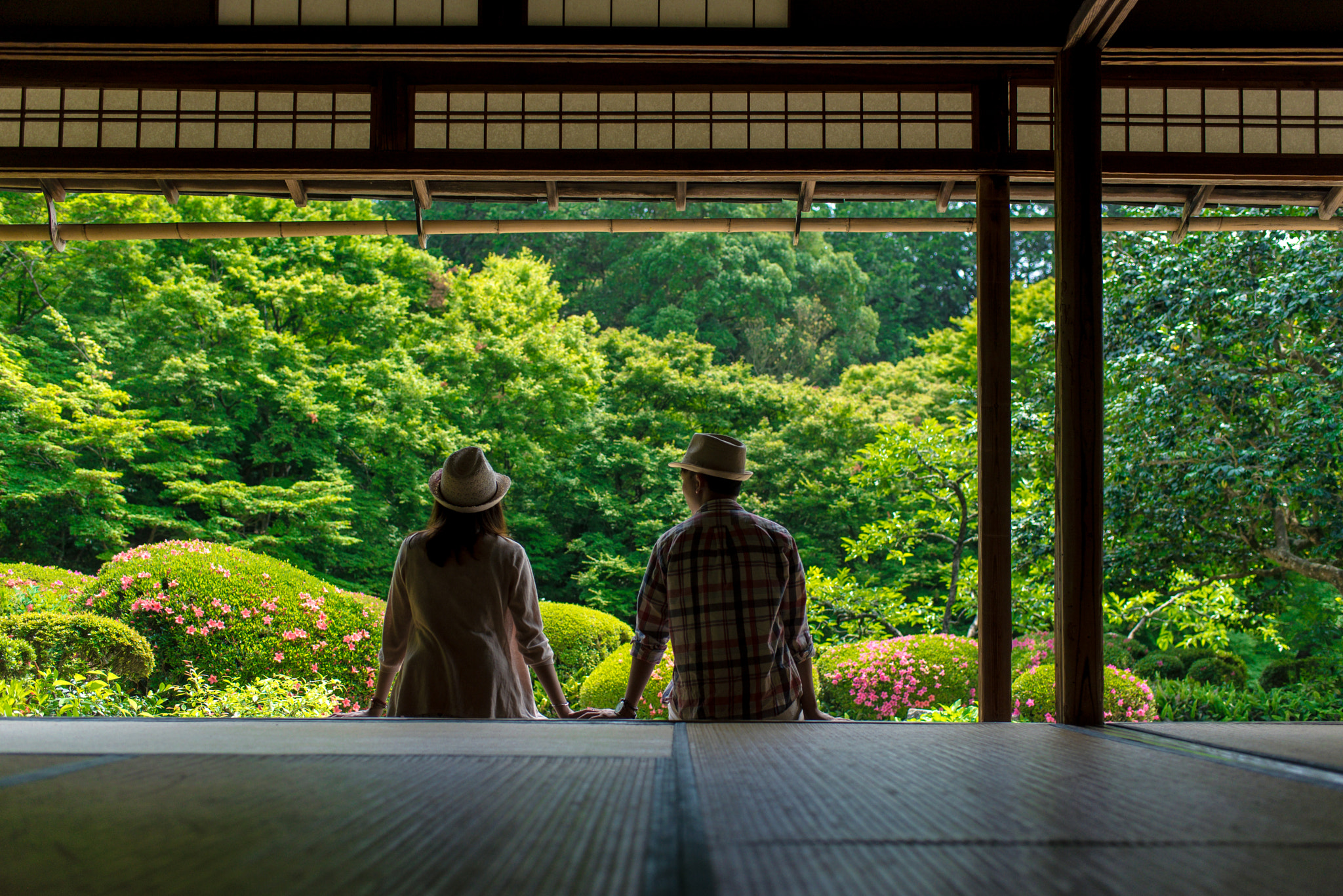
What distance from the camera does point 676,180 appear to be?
285 centimetres

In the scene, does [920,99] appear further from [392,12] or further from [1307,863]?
[1307,863]

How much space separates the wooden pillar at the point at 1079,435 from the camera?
61.8 inches

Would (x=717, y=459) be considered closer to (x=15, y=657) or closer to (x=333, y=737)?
(x=333, y=737)

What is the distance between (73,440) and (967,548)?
7664 mm

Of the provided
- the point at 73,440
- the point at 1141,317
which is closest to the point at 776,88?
the point at 1141,317

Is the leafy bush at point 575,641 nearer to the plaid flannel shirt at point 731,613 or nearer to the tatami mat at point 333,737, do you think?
the plaid flannel shirt at point 731,613

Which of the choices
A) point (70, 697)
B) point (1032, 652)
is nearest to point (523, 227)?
point (70, 697)

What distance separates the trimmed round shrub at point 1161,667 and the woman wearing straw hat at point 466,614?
6.24m

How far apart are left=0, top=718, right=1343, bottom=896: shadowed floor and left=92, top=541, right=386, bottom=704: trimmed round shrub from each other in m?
4.11

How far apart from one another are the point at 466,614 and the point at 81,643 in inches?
144

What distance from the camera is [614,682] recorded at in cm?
493

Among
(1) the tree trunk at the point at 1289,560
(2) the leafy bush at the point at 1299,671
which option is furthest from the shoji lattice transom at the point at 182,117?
(2) the leafy bush at the point at 1299,671

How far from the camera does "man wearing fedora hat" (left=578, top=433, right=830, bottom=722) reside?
1.57 m

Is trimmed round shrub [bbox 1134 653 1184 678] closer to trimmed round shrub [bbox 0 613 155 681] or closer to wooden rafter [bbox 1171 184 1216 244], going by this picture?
wooden rafter [bbox 1171 184 1216 244]
